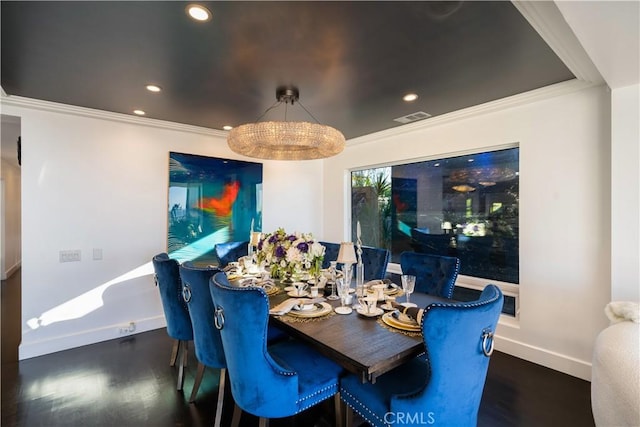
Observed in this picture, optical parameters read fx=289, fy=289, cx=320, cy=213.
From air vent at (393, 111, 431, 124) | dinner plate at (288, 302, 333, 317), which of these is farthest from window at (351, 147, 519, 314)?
dinner plate at (288, 302, 333, 317)

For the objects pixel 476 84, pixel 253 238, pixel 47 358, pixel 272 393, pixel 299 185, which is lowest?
pixel 47 358

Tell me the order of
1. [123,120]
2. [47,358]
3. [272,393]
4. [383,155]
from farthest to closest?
[383,155] → [123,120] → [47,358] → [272,393]

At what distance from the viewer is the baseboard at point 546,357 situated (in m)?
2.54

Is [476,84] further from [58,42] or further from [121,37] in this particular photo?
[58,42]

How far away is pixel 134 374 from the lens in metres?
2.60

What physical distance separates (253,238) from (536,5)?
274cm

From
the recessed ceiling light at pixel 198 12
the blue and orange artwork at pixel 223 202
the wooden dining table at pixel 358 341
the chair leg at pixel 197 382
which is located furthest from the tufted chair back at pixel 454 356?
the blue and orange artwork at pixel 223 202

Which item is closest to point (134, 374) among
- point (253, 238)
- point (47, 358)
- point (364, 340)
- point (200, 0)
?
point (47, 358)

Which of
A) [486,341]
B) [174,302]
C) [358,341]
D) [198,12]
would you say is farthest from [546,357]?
[198,12]

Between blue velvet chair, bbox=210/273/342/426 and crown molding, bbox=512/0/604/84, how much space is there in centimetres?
213

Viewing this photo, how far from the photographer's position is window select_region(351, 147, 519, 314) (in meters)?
3.17

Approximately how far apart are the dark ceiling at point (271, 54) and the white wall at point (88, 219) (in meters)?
0.46

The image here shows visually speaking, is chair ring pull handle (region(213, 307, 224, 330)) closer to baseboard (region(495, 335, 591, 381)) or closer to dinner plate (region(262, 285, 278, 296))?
dinner plate (region(262, 285, 278, 296))

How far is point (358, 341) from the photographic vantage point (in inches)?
59.1
